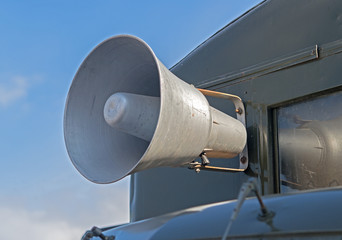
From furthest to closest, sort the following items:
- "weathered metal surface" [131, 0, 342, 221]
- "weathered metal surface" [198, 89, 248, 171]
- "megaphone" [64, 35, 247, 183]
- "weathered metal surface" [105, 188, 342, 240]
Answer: "weathered metal surface" [198, 89, 248, 171] → "weathered metal surface" [131, 0, 342, 221] → "megaphone" [64, 35, 247, 183] → "weathered metal surface" [105, 188, 342, 240]

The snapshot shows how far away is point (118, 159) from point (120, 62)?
570 millimetres

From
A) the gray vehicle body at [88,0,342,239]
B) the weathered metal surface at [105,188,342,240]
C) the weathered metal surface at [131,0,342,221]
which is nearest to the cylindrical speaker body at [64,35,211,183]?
the gray vehicle body at [88,0,342,239]

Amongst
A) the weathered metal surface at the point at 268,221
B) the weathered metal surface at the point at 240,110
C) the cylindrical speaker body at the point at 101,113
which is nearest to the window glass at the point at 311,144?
the weathered metal surface at the point at 240,110

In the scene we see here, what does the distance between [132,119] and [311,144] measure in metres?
1.21

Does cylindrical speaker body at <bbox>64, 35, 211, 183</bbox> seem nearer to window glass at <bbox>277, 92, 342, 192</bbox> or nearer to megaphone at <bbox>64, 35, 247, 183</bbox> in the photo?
megaphone at <bbox>64, 35, 247, 183</bbox>

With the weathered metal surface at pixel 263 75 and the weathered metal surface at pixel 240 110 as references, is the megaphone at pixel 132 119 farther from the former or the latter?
the weathered metal surface at pixel 263 75

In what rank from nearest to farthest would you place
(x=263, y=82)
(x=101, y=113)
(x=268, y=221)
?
(x=268, y=221)
(x=101, y=113)
(x=263, y=82)

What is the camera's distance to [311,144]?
3.12 meters

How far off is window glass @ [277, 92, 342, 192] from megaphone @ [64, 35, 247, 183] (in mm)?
304

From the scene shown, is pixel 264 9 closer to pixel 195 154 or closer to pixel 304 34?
pixel 304 34

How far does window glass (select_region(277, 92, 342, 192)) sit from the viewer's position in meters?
3.00

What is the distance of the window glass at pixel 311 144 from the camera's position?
118 inches

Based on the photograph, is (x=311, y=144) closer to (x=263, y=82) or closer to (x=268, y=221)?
(x=263, y=82)

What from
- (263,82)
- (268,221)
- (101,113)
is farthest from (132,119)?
(263,82)
